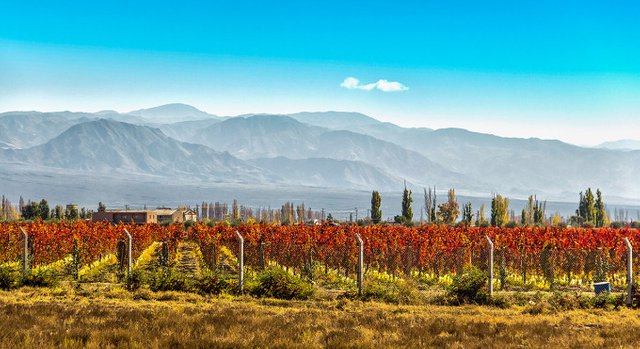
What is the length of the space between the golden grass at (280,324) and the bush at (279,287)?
722 mm

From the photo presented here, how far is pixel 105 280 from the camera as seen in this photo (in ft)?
92.1

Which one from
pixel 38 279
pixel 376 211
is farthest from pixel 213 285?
pixel 376 211

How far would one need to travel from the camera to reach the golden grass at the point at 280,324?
46.0 feet

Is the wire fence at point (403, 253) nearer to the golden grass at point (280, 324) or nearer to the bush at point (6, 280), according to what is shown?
the bush at point (6, 280)

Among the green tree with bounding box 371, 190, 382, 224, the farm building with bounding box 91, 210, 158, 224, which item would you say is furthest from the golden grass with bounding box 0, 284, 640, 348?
the farm building with bounding box 91, 210, 158, 224

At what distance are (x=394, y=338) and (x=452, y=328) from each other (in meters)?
2.10

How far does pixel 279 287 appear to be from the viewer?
2184 centimetres

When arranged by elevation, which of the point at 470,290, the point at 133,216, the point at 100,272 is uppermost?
the point at 470,290

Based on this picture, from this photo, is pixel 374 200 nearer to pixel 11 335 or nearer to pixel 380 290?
pixel 380 290

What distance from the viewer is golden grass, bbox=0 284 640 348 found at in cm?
1401

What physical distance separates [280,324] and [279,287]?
578 cm

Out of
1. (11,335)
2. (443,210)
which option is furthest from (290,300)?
(443,210)

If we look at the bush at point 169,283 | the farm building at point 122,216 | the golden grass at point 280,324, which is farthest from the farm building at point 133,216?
the golden grass at point 280,324

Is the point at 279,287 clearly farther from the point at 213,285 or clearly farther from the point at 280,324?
the point at 280,324
